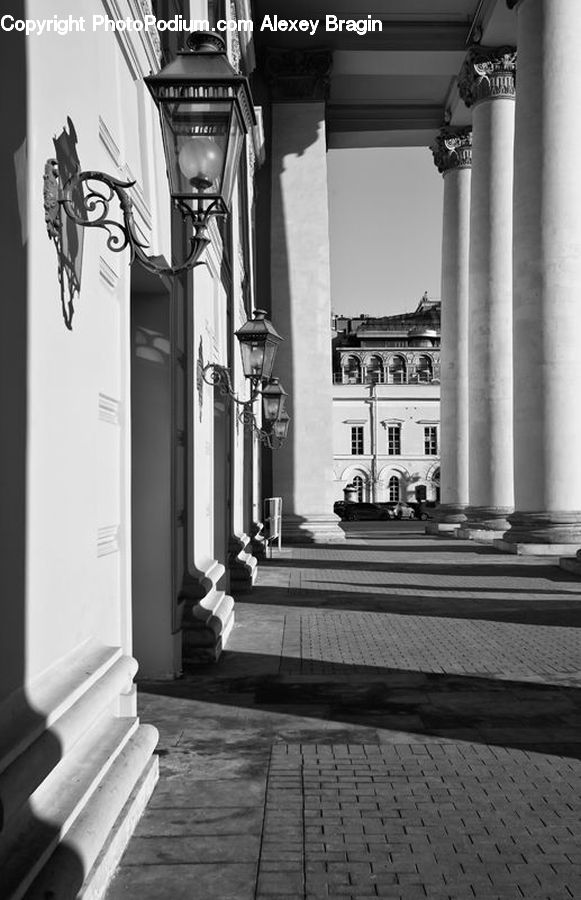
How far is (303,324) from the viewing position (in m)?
31.8

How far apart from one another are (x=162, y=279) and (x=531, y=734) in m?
4.82

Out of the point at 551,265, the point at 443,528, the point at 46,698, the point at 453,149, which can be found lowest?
the point at 443,528

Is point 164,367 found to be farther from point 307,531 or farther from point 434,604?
point 307,531

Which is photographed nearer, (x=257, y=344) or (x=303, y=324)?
(x=257, y=344)

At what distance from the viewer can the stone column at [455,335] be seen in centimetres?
3700

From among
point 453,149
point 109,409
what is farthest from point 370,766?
point 453,149

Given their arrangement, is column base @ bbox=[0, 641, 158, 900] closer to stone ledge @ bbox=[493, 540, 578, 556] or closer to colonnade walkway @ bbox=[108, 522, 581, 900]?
colonnade walkway @ bbox=[108, 522, 581, 900]

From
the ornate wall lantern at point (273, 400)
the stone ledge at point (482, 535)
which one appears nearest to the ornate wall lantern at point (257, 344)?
the ornate wall lantern at point (273, 400)

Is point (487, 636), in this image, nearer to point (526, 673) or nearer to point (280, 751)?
point (526, 673)

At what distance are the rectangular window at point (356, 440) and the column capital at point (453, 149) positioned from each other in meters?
42.5

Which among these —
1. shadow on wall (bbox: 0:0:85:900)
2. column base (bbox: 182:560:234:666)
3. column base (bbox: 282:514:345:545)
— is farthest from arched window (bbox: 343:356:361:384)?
shadow on wall (bbox: 0:0:85:900)

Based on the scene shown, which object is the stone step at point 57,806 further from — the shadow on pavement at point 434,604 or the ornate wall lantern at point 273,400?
the ornate wall lantern at point 273,400

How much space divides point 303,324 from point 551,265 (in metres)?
10.2

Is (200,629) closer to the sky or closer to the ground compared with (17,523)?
closer to the ground
